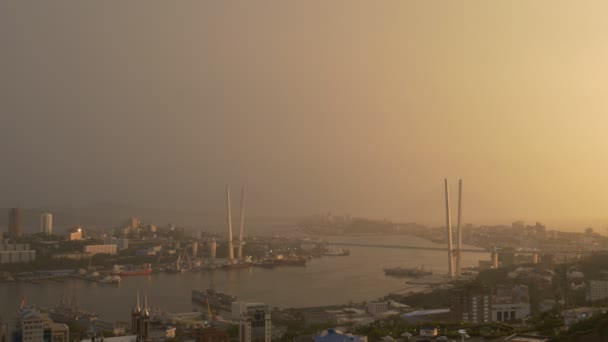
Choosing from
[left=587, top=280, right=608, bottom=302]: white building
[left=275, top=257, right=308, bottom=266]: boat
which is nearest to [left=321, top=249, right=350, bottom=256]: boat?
[left=275, top=257, right=308, bottom=266]: boat

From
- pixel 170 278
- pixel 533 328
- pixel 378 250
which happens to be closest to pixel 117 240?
pixel 170 278

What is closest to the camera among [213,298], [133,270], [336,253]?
[213,298]

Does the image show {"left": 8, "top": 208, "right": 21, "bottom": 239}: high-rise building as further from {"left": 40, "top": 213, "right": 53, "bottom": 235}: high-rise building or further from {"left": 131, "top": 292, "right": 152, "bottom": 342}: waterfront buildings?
→ {"left": 131, "top": 292, "right": 152, "bottom": 342}: waterfront buildings

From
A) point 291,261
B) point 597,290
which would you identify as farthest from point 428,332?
point 291,261

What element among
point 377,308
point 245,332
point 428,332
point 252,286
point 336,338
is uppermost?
point 336,338

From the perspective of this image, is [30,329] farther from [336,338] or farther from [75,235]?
[75,235]

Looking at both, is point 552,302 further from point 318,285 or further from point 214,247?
point 214,247

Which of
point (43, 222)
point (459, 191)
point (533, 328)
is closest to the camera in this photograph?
point (533, 328)
